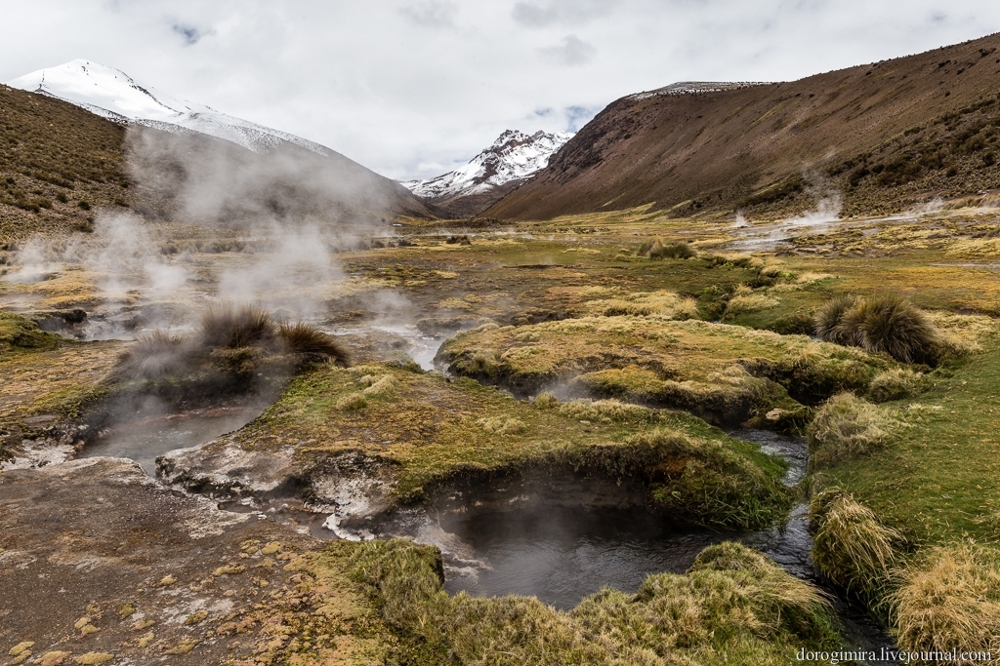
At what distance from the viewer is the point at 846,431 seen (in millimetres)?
9031

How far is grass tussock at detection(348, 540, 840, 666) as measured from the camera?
4758 millimetres

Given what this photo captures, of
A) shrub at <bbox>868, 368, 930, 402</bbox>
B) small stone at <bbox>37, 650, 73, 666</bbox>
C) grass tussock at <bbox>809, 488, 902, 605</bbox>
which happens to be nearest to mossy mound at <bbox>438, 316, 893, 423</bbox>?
shrub at <bbox>868, 368, 930, 402</bbox>

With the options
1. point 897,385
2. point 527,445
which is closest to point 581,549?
point 527,445

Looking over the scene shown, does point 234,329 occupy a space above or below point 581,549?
above

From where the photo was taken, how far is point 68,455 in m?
9.91

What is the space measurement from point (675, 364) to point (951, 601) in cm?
896

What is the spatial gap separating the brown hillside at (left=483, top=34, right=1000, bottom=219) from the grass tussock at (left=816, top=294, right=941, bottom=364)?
1993 inches

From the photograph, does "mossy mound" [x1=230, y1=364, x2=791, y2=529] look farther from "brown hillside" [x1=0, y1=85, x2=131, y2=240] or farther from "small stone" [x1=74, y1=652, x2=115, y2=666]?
"brown hillside" [x1=0, y1=85, x2=131, y2=240]

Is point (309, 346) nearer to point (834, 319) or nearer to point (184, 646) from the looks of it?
point (184, 646)

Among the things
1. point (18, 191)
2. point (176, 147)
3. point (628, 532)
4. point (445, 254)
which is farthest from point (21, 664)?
point (176, 147)

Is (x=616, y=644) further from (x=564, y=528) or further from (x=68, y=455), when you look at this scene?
(x=68, y=455)

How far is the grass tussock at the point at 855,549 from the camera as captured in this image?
6.01 meters

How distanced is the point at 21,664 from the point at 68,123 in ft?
336

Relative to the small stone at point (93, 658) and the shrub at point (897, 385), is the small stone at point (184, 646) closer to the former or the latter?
the small stone at point (93, 658)
